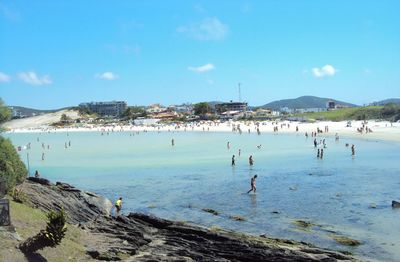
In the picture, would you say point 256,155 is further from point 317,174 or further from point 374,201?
point 374,201

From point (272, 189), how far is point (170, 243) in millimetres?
17154

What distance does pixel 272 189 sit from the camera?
31578 millimetres

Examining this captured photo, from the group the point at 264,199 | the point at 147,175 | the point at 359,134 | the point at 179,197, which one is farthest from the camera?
the point at 359,134

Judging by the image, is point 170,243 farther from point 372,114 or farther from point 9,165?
point 372,114

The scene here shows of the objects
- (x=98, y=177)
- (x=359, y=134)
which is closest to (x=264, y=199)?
(x=98, y=177)

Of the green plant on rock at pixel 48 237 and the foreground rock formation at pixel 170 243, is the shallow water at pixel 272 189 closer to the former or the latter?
the foreground rock formation at pixel 170 243

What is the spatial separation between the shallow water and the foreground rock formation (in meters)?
3.48

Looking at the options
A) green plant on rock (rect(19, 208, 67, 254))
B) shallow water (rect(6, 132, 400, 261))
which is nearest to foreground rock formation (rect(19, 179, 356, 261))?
green plant on rock (rect(19, 208, 67, 254))

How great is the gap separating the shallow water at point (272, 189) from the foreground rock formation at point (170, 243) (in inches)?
137

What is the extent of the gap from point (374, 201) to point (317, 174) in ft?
42.2

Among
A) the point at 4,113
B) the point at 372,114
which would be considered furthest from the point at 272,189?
the point at 372,114

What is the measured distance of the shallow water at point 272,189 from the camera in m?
20.2

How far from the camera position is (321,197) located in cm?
2795

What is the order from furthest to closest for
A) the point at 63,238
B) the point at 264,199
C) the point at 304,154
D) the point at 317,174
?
the point at 304,154 < the point at 317,174 < the point at 264,199 < the point at 63,238
